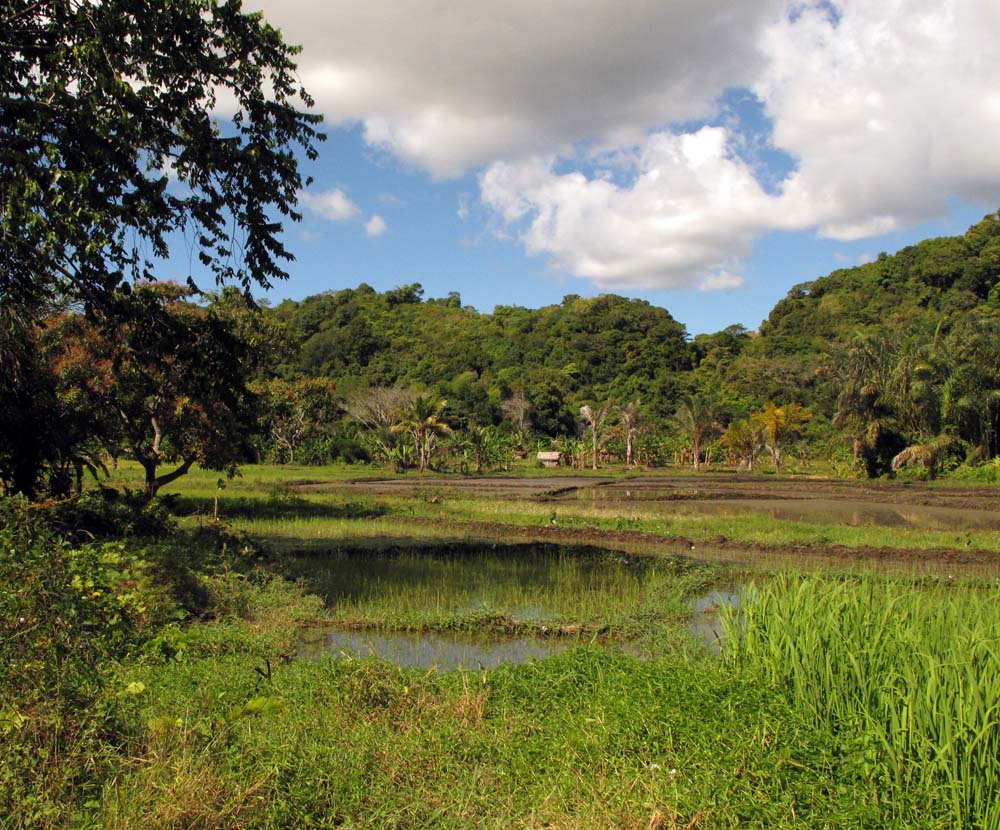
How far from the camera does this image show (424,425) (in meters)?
43.7

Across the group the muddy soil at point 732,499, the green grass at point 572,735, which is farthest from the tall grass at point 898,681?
the muddy soil at point 732,499

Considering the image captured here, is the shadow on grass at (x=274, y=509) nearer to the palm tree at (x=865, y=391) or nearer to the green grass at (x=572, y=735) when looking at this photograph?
the green grass at (x=572, y=735)

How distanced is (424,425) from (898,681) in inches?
1558

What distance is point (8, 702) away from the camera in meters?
4.09

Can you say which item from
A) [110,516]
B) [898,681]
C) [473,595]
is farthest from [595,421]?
[898,681]

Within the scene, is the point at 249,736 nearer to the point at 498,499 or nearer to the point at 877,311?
the point at 498,499

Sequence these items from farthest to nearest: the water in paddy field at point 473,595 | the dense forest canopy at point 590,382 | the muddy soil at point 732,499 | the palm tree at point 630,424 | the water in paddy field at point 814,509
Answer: the palm tree at point 630,424 → the water in paddy field at point 814,509 → the dense forest canopy at point 590,382 → the muddy soil at point 732,499 → the water in paddy field at point 473,595

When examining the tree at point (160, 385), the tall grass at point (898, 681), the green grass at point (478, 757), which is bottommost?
the green grass at point (478, 757)

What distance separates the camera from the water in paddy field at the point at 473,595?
8508mm

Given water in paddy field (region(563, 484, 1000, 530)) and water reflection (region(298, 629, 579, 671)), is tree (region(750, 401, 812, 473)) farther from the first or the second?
water reflection (region(298, 629, 579, 671))

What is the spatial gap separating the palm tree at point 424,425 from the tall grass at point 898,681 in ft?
125

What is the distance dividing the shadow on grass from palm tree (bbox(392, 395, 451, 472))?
19901 millimetres

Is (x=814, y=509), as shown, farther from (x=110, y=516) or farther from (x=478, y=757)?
(x=478, y=757)

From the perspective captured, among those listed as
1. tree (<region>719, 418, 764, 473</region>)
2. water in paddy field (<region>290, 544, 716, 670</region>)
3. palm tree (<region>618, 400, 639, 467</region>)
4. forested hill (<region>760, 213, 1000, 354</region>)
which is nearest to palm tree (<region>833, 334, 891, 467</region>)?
tree (<region>719, 418, 764, 473</region>)
